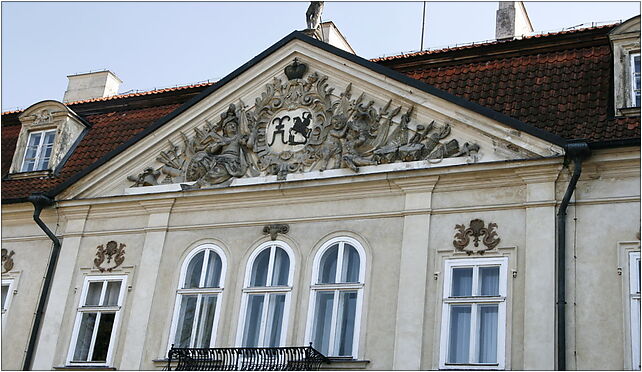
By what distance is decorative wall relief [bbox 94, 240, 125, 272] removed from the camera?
55.6 ft

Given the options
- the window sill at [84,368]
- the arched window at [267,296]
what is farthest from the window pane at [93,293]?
the arched window at [267,296]

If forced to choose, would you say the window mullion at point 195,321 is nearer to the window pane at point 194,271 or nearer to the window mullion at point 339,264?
the window pane at point 194,271

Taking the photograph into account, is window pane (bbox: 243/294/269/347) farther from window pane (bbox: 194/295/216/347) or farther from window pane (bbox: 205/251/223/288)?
window pane (bbox: 205/251/223/288)

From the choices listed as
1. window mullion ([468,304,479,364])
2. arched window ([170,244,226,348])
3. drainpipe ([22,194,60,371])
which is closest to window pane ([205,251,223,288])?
arched window ([170,244,226,348])

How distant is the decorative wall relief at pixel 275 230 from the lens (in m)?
15.9

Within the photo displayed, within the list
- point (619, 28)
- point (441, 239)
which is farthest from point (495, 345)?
point (619, 28)

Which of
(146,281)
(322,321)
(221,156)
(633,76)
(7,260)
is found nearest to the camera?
(322,321)

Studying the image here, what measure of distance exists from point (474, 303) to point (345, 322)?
2085 mm

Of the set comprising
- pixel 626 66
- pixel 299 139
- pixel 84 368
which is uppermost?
pixel 626 66

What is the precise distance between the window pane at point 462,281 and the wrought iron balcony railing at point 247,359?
2.24m

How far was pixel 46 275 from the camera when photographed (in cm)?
1741

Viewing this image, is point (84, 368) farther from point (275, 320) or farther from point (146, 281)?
point (275, 320)

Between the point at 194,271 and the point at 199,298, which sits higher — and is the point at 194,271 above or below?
above

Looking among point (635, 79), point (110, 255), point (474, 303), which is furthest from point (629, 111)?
point (110, 255)
